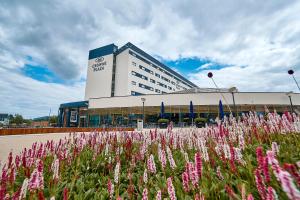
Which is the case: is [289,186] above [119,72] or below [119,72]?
below

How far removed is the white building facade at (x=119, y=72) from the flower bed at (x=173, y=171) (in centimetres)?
4516

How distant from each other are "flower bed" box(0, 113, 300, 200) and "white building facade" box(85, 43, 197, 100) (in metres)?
45.2

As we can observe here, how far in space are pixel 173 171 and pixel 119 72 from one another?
5175 centimetres

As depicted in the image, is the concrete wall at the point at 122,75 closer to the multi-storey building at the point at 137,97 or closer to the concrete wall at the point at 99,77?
the multi-storey building at the point at 137,97

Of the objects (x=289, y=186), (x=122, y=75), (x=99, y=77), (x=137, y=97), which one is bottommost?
(x=289, y=186)

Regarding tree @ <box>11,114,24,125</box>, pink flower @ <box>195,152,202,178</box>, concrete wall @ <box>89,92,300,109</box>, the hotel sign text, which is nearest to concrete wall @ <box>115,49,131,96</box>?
the hotel sign text

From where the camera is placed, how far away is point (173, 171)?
3.31 metres

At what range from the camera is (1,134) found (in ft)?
53.9

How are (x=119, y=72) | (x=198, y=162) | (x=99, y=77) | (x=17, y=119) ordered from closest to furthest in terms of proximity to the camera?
(x=198, y=162) < (x=119, y=72) < (x=99, y=77) < (x=17, y=119)

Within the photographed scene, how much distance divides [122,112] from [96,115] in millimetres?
7619

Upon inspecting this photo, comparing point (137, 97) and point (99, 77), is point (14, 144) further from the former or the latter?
point (99, 77)

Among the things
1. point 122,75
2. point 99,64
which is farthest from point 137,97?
point 99,64

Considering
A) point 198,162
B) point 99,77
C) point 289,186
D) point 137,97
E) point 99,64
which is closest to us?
point 289,186

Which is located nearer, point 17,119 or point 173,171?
point 173,171
